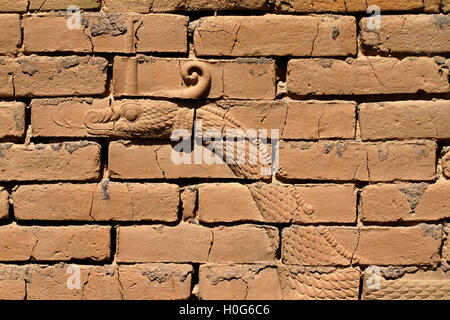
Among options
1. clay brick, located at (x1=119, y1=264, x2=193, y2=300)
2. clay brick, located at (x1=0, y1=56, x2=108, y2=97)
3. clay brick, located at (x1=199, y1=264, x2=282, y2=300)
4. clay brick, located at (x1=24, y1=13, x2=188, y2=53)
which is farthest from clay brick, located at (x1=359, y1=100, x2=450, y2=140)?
clay brick, located at (x1=0, y1=56, x2=108, y2=97)

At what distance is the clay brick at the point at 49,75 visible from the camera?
62.6 inches

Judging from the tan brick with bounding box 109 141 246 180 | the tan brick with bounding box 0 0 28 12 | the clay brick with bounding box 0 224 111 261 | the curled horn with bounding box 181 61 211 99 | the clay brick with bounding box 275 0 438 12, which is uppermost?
the clay brick with bounding box 275 0 438 12

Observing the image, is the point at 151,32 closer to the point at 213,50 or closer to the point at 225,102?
the point at 213,50

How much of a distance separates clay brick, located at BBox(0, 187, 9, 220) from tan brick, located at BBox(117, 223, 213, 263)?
45 cm

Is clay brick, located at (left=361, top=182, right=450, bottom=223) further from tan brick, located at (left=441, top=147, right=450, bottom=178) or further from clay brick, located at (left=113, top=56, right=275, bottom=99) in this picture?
clay brick, located at (left=113, top=56, right=275, bottom=99)

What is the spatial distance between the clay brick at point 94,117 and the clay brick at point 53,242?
0.38 m

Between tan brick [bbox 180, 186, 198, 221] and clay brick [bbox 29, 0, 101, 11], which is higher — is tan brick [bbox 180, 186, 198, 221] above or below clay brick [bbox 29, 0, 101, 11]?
below

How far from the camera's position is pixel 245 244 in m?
1.64

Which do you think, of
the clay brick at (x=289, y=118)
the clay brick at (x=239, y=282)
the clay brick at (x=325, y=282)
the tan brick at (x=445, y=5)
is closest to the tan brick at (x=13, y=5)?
the clay brick at (x=289, y=118)

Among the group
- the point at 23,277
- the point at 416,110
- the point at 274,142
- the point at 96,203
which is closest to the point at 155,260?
the point at 96,203

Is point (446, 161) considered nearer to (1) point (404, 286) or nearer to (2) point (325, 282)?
(1) point (404, 286)

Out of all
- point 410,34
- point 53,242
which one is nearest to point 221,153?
point 53,242

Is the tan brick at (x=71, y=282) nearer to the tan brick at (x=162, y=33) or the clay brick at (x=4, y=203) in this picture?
Result: the clay brick at (x=4, y=203)

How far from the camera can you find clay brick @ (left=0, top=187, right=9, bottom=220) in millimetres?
1621
